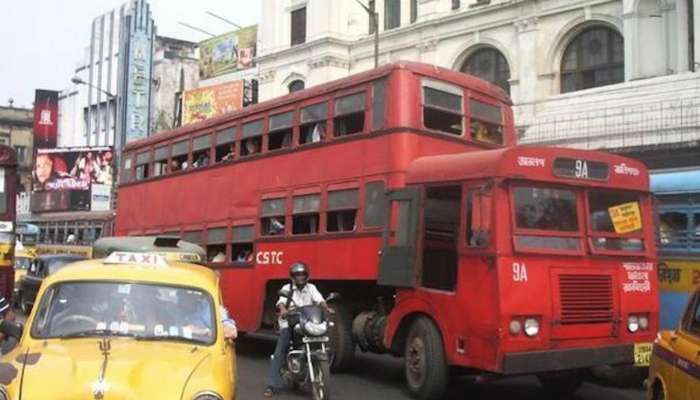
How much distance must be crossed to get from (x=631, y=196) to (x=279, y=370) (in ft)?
15.0

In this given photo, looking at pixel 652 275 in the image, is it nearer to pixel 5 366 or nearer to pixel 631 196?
pixel 631 196

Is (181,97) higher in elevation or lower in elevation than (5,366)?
higher

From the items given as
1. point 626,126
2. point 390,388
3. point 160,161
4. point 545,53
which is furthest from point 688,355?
point 545,53

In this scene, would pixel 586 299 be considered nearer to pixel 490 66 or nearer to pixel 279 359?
pixel 279 359

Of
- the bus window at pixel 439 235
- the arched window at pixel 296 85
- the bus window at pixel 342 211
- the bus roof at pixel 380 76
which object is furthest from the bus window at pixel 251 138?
the arched window at pixel 296 85

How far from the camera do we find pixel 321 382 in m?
9.13

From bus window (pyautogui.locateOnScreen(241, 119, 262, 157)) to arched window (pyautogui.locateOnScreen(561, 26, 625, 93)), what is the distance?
60.6ft

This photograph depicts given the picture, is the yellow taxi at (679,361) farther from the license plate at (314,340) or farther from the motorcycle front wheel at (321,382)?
the license plate at (314,340)

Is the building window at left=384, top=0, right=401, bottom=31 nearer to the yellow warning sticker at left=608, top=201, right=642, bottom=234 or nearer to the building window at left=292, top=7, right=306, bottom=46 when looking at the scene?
the building window at left=292, top=7, right=306, bottom=46

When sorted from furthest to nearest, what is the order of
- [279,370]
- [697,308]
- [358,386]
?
[358,386] < [279,370] < [697,308]

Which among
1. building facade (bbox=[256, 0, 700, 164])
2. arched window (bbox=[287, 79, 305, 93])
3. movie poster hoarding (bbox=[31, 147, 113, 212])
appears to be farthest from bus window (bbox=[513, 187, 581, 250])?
movie poster hoarding (bbox=[31, 147, 113, 212])

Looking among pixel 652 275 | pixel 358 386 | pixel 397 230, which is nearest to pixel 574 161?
pixel 652 275

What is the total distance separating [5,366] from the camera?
5.26 m

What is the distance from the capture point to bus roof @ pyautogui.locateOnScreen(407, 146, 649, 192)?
27.7 feet
